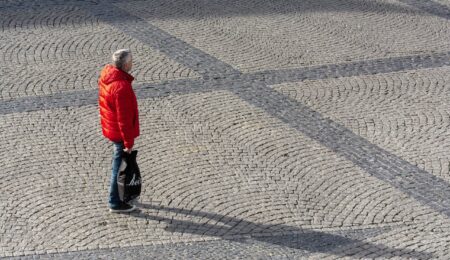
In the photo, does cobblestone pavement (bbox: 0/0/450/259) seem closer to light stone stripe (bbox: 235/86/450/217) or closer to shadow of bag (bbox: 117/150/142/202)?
light stone stripe (bbox: 235/86/450/217)

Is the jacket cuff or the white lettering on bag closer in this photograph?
the jacket cuff

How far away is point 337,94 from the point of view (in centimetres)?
1259

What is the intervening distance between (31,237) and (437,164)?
4.47 m

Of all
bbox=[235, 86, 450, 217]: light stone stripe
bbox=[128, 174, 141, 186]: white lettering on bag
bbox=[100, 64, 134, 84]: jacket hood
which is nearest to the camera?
bbox=[100, 64, 134, 84]: jacket hood

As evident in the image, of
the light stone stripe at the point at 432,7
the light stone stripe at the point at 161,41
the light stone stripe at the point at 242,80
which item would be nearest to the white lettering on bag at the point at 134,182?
the light stone stripe at the point at 242,80

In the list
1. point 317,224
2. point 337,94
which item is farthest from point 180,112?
point 317,224

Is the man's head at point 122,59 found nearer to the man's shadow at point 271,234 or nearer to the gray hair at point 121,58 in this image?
the gray hair at point 121,58

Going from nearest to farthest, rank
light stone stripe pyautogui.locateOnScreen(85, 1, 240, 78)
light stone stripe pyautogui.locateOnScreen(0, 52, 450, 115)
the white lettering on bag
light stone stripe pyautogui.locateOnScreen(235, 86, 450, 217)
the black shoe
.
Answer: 1. the white lettering on bag
2. the black shoe
3. light stone stripe pyautogui.locateOnScreen(235, 86, 450, 217)
4. light stone stripe pyautogui.locateOnScreen(0, 52, 450, 115)
5. light stone stripe pyautogui.locateOnScreen(85, 1, 240, 78)

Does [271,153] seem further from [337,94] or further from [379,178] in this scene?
[337,94]

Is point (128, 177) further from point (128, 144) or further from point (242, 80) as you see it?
point (242, 80)

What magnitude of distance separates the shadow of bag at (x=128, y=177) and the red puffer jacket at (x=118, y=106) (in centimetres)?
15

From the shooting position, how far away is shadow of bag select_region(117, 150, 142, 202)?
30.6 ft

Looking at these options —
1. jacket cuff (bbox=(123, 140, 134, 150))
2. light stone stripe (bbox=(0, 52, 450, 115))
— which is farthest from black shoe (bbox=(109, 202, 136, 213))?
light stone stripe (bbox=(0, 52, 450, 115))

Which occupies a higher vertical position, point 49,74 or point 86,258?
point 49,74
